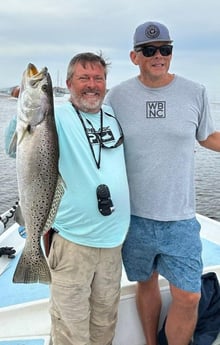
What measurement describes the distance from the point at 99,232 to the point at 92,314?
0.65 meters

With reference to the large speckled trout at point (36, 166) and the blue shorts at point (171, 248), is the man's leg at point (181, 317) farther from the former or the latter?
the large speckled trout at point (36, 166)

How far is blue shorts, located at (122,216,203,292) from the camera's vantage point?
307 cm

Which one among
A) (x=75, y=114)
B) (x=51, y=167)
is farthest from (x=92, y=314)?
(x=75, y=114)

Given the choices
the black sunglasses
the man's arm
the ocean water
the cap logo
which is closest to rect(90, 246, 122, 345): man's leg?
the man's arm

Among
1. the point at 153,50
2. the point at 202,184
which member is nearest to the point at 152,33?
the point at 153,50

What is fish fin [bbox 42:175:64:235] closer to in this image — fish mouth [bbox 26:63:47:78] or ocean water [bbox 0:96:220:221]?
fish mouth [bbox 26:63:47:78]

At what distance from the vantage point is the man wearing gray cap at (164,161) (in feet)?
9.94

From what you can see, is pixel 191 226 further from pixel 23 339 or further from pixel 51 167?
pixel 23 339

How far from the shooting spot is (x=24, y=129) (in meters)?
2.42

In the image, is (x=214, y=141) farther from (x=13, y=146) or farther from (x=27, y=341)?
(x=27, y=341)

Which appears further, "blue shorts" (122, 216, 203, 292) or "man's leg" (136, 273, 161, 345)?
"man's leg" (136, 273, 161, 345)

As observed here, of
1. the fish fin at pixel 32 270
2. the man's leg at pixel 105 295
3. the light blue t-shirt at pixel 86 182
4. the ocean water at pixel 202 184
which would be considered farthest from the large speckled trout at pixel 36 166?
the ocean water at pixel 202 184

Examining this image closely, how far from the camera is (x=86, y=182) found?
2.78 metres

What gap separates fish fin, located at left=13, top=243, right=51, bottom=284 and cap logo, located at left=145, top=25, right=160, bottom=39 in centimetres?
166
